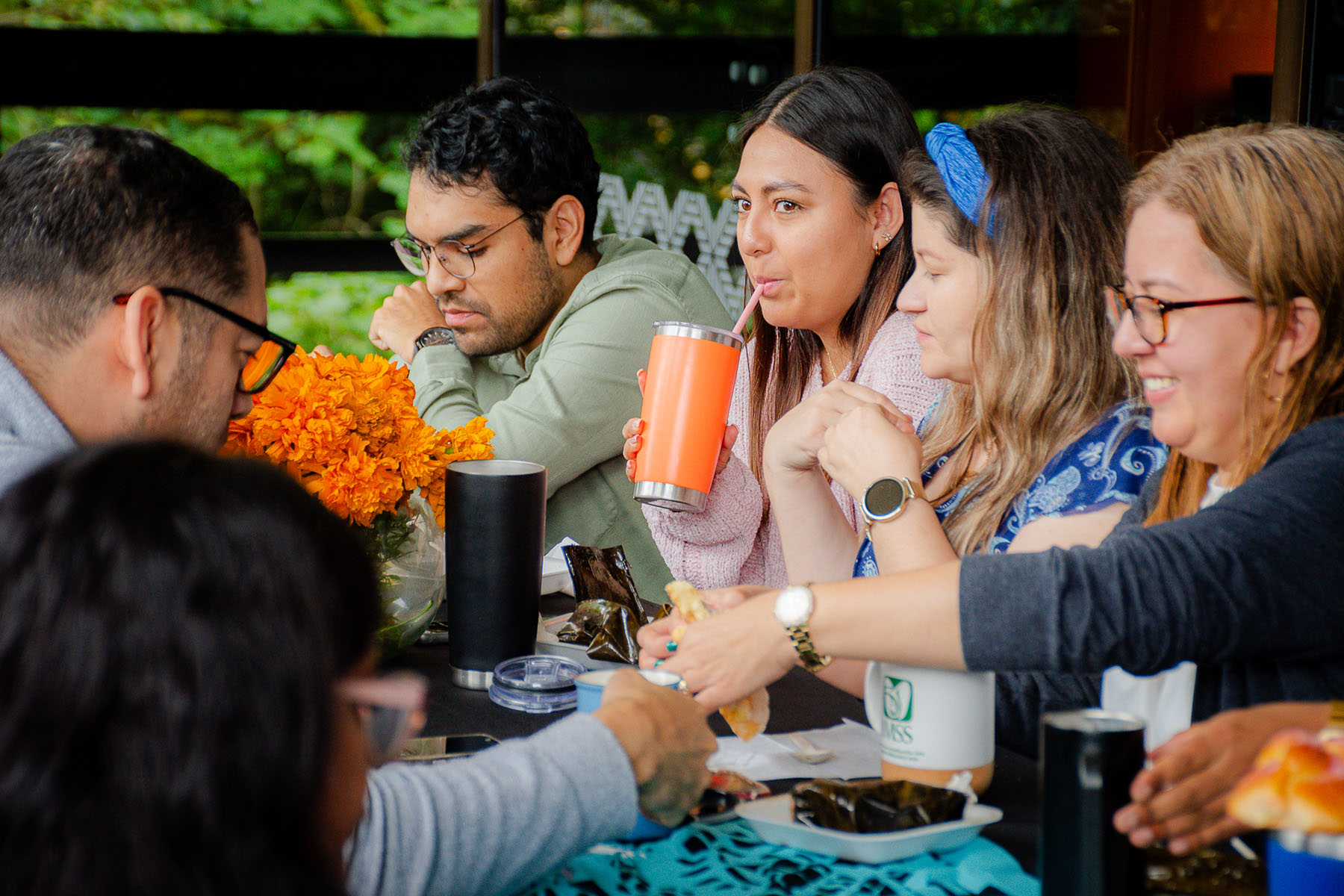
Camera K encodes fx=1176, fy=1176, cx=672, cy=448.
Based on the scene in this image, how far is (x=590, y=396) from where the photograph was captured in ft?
7.76

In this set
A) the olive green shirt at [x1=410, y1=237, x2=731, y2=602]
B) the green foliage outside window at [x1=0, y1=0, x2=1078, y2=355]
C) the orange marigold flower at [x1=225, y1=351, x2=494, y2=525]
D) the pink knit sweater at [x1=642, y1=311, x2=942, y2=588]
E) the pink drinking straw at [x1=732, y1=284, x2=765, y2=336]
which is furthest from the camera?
the green foliage outside window at [x1=0, y1=0, x2=1078, y2=355]

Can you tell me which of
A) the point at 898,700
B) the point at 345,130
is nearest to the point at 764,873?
the point at 898,700

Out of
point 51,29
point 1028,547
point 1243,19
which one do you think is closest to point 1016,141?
point 1028,547

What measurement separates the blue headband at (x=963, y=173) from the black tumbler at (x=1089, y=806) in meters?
0.93

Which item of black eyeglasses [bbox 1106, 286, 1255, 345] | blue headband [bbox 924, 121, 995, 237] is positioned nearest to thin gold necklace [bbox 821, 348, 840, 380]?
Result: blue headband [bbox 924, 121, 995, 237]

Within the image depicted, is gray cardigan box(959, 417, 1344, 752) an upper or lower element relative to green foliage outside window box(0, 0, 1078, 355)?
lower

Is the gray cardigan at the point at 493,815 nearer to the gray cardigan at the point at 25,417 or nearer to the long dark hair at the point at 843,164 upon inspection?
the gray cardigan at the point at 25,417

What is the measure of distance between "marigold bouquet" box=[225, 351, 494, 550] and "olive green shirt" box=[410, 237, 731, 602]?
83cm

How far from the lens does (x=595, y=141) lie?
4918 mm

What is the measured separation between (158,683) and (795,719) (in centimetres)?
84

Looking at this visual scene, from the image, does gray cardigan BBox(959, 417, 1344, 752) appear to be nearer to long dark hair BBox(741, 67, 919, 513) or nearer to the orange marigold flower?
the orange marigold flower

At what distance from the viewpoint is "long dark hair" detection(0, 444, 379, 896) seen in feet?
1.72

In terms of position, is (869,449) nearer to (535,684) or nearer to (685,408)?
(685,408)

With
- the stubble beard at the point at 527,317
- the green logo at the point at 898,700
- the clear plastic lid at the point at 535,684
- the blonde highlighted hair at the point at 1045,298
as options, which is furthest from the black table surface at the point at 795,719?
the stubble beard at the point at 527,317
